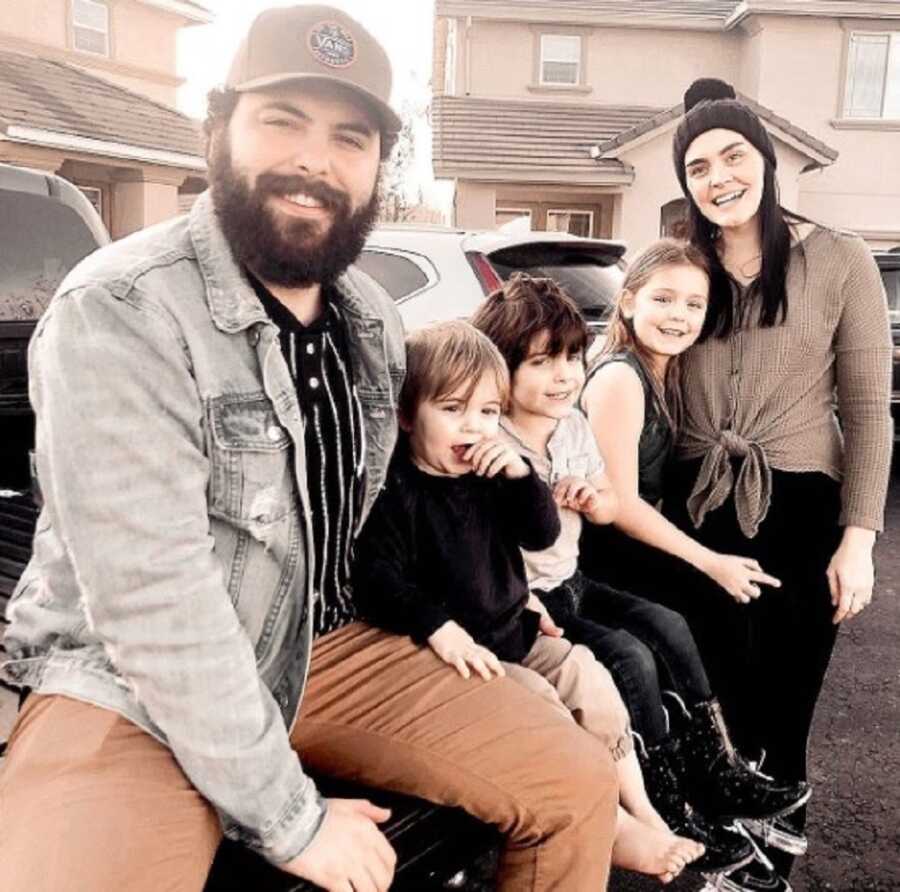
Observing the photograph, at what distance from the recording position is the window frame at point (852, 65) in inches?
757

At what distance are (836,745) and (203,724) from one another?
10.5ft

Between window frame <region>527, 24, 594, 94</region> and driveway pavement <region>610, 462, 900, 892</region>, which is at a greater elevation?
window frame <region>527, 24, 594, 94</region>

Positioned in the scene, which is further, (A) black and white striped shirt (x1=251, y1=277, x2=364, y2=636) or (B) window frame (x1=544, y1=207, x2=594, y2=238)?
(B) window frame (x1=544, y1=207, x2=594, y2=238)

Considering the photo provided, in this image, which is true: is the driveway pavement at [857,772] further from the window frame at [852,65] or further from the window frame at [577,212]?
the window frame at [852,65]

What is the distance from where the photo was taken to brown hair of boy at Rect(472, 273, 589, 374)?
2.70 metres

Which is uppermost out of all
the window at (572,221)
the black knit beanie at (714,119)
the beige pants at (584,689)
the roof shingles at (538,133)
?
the roof shingles at (538,133)

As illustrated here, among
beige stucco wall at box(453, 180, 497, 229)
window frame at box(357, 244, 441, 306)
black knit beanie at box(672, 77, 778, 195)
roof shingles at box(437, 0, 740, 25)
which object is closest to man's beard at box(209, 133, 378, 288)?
black knit beanie at box(672, 77, 778, 195)

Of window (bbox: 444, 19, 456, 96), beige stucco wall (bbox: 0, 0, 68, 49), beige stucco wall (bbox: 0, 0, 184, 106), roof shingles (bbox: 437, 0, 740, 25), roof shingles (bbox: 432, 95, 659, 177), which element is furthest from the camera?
window (bbox: 444, 19, 456, 96)

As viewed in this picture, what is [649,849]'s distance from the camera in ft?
7.68

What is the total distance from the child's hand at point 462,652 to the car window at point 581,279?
13.3 feet

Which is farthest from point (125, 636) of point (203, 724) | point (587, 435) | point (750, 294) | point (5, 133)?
point (5, 133)

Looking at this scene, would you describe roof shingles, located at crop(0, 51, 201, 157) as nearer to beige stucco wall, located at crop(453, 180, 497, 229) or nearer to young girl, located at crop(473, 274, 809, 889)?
beige stucco wall, located at crop(453, 180, 497, 229)

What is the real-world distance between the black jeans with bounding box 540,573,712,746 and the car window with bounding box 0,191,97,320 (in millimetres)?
2196

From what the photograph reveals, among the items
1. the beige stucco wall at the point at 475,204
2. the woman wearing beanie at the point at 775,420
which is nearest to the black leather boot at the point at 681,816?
the woman wearing beanie at the point at 775,420
